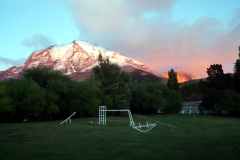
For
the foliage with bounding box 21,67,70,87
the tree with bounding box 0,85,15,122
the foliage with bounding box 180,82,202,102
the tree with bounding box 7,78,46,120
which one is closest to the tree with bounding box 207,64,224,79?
the foliage with bounding box 21,67,70,87

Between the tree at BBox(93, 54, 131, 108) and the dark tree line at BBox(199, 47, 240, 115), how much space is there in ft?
73.1

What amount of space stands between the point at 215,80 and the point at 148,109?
943 inches

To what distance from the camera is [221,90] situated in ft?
239

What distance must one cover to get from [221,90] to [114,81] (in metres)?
28.7

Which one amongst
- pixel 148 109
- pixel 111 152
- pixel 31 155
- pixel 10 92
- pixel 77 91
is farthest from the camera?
pixel 148 109

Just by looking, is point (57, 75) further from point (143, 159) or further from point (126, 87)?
point (143, 159)

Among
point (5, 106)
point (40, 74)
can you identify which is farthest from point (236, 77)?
point (5, 106)

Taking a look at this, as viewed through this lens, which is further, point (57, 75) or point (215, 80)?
point (215, 80)

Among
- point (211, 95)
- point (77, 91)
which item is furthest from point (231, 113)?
point (77, 91)

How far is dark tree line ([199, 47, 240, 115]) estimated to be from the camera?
66750 mm

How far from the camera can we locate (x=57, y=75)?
60312 millimetres

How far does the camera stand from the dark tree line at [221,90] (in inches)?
2628

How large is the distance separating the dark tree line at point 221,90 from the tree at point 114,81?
22.3m

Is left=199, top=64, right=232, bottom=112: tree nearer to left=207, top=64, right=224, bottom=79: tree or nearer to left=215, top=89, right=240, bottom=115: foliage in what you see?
left=207, top=64, right=224, bottom=79: tree
